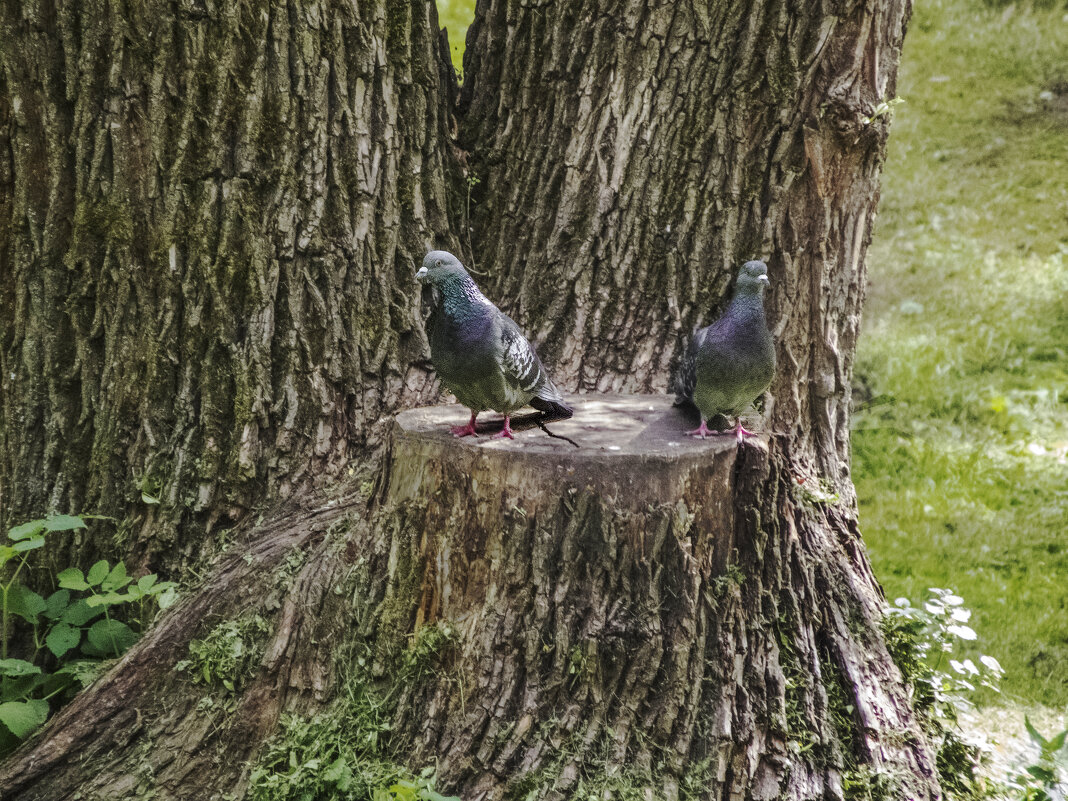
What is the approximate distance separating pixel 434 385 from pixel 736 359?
120 cm

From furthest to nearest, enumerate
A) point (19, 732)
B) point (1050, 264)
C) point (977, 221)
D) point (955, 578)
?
point (977, 221)
point (1050, 264)
point (955, 578)
point (19, 732)

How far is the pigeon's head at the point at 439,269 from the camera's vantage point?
8.32 feet

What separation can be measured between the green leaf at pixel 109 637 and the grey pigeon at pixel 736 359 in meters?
2.15

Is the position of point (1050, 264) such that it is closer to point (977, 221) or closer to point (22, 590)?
point (977, 221)

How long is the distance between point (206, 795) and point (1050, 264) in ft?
26.4

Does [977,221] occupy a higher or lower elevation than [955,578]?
higher

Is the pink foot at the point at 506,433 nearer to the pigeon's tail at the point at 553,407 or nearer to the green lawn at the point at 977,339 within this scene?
the pigeon's tail at the point at 553,407

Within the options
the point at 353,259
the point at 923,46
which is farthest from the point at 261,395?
the point at 923,46

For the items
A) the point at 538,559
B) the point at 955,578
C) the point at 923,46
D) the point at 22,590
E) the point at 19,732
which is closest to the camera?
the point at 538,559

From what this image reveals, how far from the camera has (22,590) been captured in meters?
2.94

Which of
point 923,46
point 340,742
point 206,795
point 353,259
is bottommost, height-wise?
point 206,795

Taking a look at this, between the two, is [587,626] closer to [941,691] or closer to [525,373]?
[525,373]

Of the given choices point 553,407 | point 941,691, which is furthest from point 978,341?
point 553,407

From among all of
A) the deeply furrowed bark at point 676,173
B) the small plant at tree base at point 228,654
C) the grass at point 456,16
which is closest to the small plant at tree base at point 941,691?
the deeply furrowed bark at point 676,173
